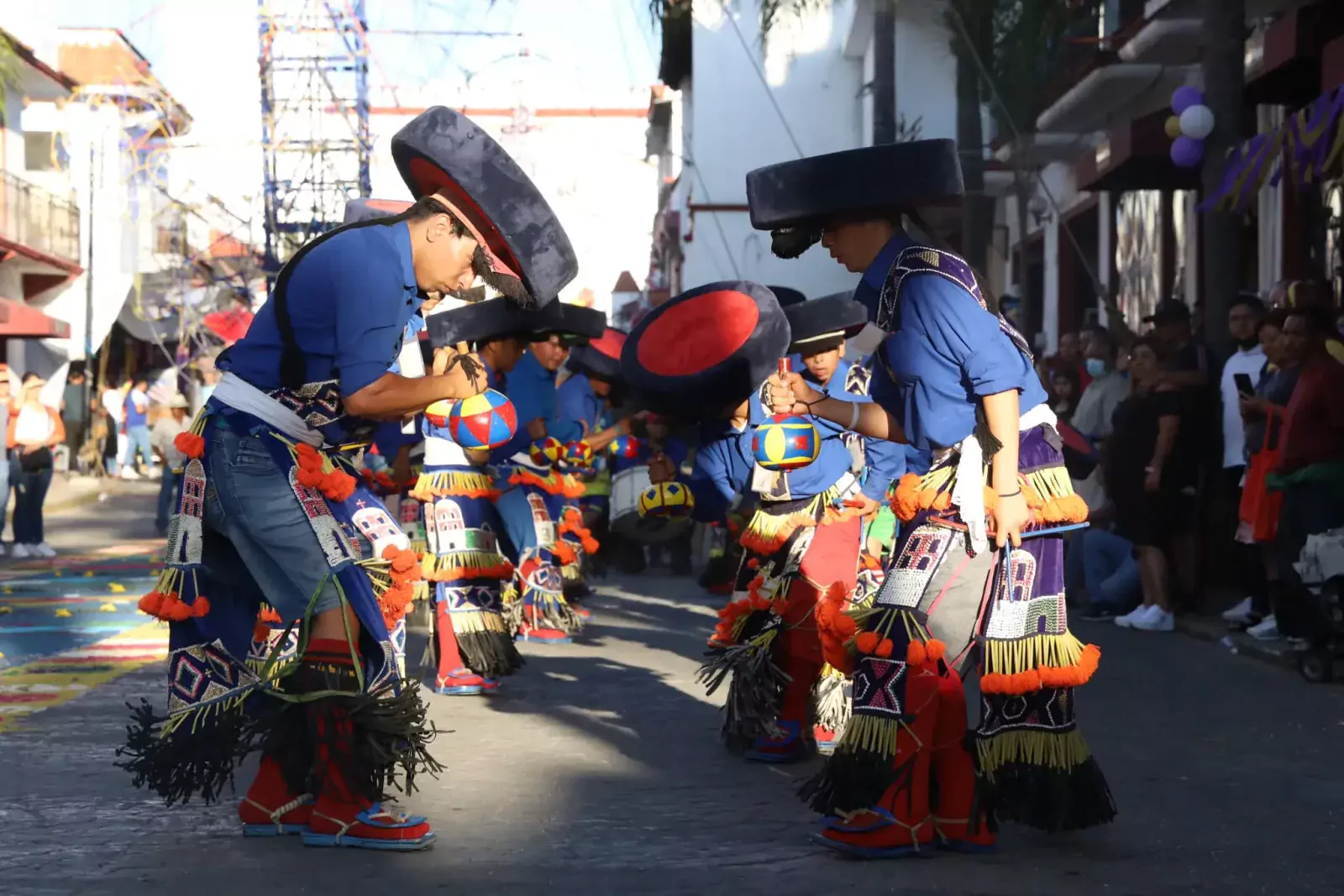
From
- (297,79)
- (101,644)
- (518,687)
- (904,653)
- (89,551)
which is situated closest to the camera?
(904,653)

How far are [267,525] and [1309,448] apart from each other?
6462 millimetres

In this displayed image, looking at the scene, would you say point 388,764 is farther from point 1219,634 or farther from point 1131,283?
point 1131,283

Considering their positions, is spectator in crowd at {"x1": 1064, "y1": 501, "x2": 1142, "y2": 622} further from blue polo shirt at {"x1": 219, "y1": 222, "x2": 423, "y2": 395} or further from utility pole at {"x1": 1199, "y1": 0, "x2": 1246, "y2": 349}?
blue polo shirt at {"x1": 219, "y1": 222, "x2": 423, "y2": 395}

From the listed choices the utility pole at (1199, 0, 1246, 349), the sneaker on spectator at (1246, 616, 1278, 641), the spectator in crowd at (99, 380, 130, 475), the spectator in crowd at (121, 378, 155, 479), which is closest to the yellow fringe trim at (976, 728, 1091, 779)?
the sneaker on spectator at (1246, 616, 1278, 641)

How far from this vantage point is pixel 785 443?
23.7ft

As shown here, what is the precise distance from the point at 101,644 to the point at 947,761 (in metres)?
7.06

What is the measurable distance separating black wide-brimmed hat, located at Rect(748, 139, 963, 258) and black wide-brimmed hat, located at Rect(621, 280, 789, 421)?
1.06 metres

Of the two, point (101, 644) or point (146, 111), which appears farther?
point (146, 111)

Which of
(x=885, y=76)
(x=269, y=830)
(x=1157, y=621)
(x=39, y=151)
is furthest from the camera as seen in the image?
(x=39, y=151)

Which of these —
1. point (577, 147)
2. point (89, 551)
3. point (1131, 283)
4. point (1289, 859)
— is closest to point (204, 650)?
point (1289, 859)

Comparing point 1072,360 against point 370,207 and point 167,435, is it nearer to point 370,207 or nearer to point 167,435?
point 167,435

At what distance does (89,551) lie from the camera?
19266 millimetres

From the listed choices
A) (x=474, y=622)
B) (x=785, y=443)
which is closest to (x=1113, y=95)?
(x=474, y=622)

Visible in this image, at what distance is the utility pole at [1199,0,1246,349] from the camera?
13.4 metres
